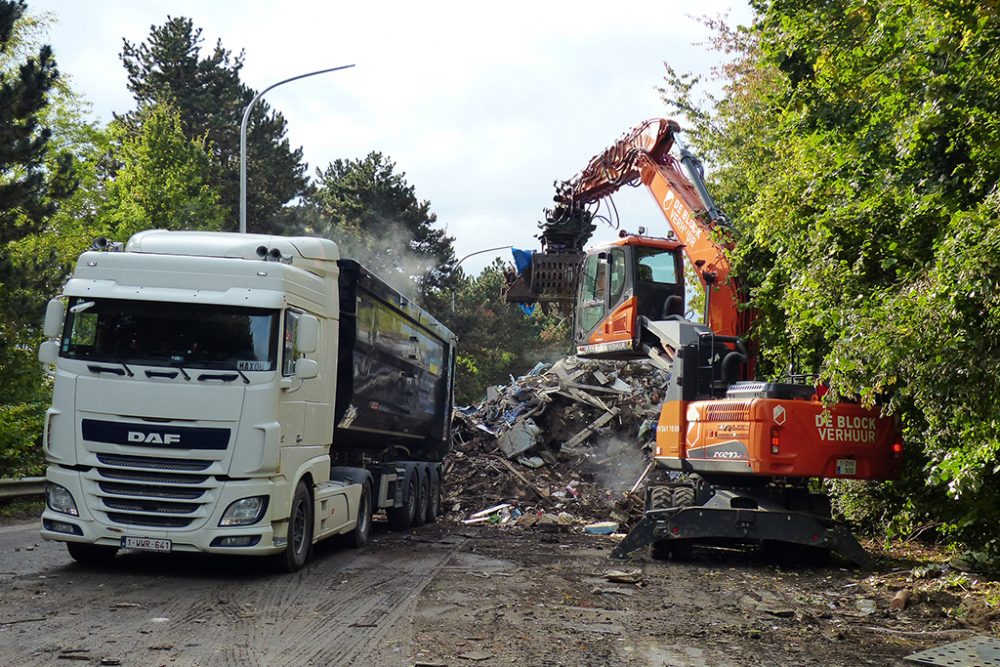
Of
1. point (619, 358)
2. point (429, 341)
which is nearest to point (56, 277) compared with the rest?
point (429, 341)

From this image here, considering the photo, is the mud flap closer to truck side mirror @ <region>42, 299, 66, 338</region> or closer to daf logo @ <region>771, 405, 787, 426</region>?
daf logo @ <region>771, 405, 787, 426</region>

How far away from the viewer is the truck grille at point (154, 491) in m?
9.99

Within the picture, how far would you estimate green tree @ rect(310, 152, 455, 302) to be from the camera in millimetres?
52375

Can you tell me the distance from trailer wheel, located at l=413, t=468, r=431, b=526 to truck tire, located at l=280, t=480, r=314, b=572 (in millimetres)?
6173

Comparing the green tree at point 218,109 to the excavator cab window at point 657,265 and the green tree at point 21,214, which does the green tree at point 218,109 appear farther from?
the excavator cab window at point 657,265

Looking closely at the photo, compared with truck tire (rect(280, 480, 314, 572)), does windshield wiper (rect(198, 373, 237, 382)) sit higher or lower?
higher

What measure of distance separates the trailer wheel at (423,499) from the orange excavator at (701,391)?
3.71m

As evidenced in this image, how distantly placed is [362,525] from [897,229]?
7.83 meters

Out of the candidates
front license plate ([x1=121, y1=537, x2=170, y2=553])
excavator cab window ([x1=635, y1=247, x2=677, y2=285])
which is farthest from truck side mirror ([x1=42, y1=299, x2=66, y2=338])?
excavator cab window ([x1=635, y1=247, x2=677, y2=285])

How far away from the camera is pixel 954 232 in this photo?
9.47m

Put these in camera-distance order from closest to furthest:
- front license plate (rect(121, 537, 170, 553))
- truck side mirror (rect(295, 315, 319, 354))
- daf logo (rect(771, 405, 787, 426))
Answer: front license plate (rect(121, 537, 170, 553)) → truck side mirror (rect(295, 315, 319, 354)) → daf logo (rect(771, 405, 787, 426))

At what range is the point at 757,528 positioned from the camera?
39.9 ft

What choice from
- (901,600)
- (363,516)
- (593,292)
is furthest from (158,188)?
(901,600)

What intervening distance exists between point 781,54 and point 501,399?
1483 cm
